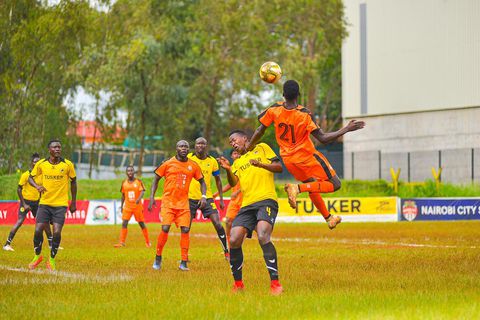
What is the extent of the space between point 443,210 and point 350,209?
436 centimetres

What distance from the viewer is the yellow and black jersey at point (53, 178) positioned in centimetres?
1605

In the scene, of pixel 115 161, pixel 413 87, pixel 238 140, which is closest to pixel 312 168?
pixel 238 140

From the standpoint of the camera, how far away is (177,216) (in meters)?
17.0

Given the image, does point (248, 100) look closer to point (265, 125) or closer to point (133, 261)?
point (133, 261)

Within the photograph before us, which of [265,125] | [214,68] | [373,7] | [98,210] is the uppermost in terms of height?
[373,7]

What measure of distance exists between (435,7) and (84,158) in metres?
31.3

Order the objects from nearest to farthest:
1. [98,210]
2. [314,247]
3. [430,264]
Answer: [430,264]
[314,247]
[98,210]

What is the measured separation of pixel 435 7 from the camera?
182 feet

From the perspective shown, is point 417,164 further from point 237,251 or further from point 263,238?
point 263,238

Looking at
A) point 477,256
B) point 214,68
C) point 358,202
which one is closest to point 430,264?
point 477,256

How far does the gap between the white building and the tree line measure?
8.05 feet

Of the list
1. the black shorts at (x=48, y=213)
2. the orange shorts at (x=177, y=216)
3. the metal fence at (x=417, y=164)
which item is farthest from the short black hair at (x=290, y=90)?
the metal fence at (x=417, y=164)

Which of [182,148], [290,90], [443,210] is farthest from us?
[443,210]

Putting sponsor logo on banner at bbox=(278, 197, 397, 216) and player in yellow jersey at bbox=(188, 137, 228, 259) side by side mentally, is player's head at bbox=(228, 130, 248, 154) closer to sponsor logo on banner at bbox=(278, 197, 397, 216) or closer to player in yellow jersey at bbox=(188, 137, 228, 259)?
player in yellow jersey at bbox=(188, 137, 228, 259)
